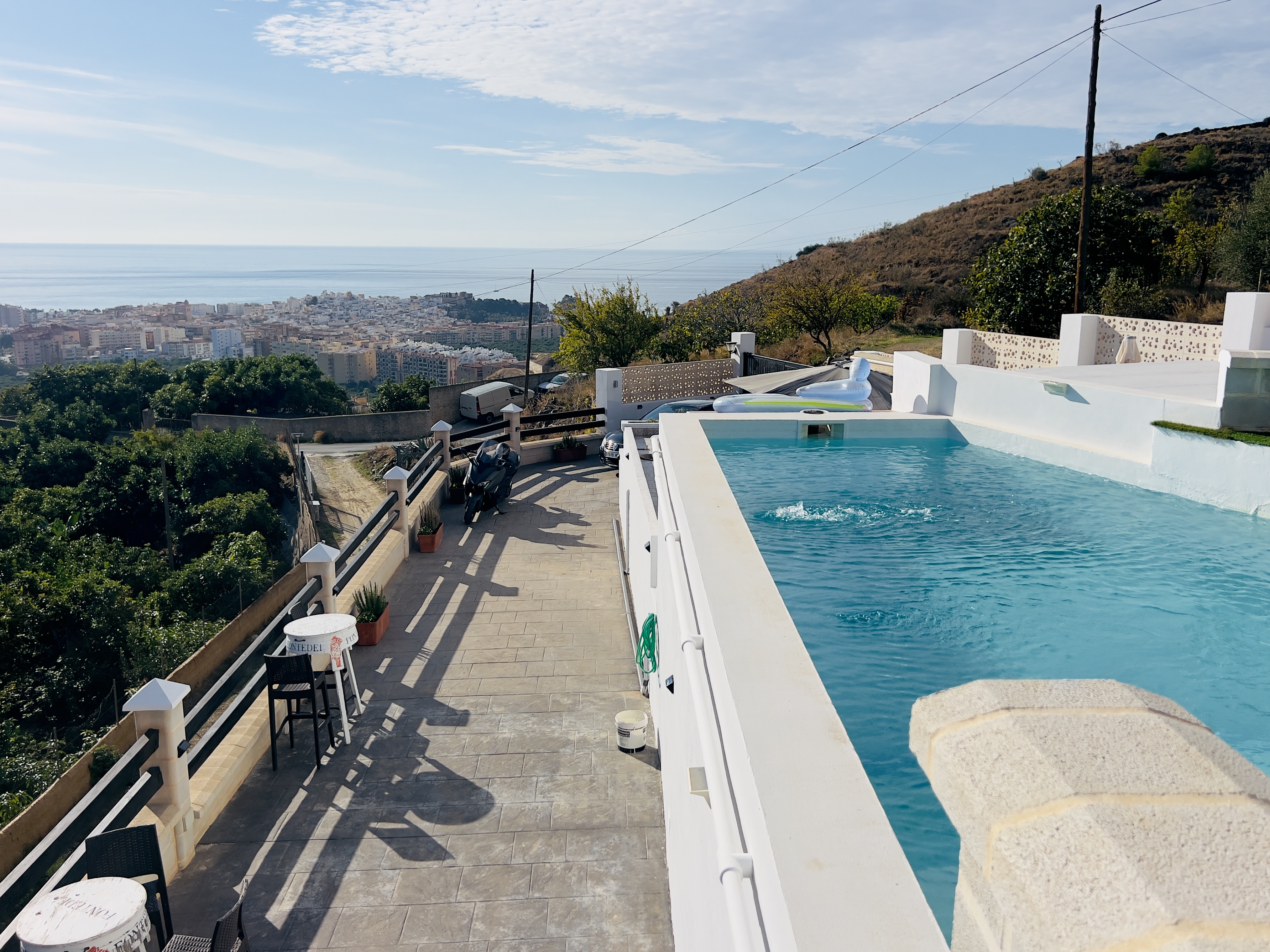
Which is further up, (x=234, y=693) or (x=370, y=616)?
(x=370, y=616)

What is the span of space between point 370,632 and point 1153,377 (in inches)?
405

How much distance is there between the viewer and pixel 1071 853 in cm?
91

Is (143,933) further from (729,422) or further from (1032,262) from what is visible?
(1032,262)

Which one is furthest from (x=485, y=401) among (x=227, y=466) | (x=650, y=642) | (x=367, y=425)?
(x=650, y=642)

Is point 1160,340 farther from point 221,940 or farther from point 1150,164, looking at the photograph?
point 1150,164

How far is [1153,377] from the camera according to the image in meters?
11.1

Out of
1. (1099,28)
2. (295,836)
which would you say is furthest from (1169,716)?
(1099,28)

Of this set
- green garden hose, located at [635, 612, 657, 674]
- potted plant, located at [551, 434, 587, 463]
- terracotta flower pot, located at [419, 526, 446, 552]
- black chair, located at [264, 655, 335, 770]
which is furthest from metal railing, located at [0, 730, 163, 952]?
potted plant, located at [551, 434, 587, 463]

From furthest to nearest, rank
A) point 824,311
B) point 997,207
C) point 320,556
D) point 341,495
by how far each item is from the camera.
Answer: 1. point 997,207
2. point 341,495
3. point 824,311
4. point 320,556

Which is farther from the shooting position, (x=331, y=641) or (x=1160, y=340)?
(x=1160, y=340)

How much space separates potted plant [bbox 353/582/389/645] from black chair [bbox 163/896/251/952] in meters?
4.39

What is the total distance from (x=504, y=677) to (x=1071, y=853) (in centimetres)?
734

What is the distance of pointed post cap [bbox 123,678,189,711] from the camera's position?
17.1ft

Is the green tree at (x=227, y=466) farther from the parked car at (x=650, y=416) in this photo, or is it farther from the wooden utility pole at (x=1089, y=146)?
the wooden utility pole at (x=1089, y=146)
